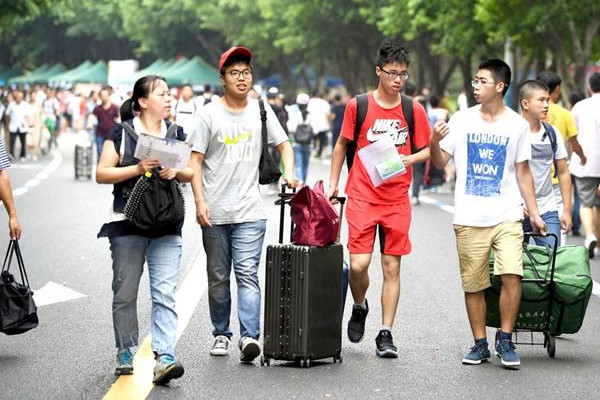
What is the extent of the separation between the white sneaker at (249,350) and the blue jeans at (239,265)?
0.42 feet

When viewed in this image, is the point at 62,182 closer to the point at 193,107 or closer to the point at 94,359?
the point at 193,107

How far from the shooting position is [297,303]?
7.71 meters

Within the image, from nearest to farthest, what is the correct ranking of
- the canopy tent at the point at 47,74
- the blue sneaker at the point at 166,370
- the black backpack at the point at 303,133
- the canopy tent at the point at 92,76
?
1. the blue sneaker at the point at 166,370
2. the black backpack at the point at 303,133
3. the canopy tent at the point at 92,76
4. the canopy tent at the point at 47,74

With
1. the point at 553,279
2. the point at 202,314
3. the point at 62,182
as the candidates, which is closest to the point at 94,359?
the point at 202,314

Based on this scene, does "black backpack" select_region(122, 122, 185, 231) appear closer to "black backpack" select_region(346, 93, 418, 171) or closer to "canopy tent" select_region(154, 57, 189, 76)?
"black backpack" select_region(346, 93, 418, 171)

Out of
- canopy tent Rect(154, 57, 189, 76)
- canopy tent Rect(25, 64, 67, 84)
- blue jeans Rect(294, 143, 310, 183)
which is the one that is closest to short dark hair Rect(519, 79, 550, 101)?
blue jeans Rect(294, 143, 310, 183)

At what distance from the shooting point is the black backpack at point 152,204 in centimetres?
733

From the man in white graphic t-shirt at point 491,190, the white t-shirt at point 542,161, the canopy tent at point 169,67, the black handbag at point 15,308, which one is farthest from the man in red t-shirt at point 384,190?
the canopy tent at point 169,67

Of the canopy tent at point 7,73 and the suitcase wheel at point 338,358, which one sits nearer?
the suitcase wheel at point 338,358

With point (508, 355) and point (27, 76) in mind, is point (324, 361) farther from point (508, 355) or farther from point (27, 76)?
point (27, 76)

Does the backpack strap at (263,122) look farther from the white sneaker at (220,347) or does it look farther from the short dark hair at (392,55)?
the white sneaker at (220,347)

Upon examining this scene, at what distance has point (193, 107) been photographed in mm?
22297

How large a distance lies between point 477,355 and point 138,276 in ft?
6.26

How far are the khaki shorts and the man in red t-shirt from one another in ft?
1.19
